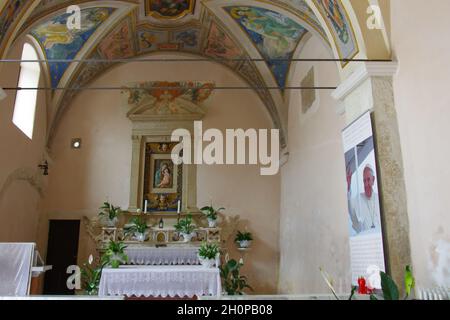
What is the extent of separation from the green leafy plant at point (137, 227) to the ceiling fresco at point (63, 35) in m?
3.98

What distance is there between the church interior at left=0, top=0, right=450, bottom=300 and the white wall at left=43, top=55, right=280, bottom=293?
38 mm

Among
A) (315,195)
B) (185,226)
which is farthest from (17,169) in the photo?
(315,195)

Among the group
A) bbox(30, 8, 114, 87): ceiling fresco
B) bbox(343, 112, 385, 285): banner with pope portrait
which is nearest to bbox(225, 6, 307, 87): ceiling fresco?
bbox(30, 8, 114, 87): ceiling fresco

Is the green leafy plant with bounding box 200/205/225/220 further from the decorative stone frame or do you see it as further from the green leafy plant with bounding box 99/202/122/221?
the green leafy plant with bounding box 99/202/122/221

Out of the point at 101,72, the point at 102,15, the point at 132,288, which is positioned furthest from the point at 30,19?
the point at 132,288

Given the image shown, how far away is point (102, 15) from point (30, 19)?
6.84ft

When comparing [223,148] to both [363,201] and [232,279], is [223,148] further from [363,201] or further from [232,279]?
[363,201]

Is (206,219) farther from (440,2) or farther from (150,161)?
(440,2)

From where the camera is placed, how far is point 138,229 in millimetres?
9461

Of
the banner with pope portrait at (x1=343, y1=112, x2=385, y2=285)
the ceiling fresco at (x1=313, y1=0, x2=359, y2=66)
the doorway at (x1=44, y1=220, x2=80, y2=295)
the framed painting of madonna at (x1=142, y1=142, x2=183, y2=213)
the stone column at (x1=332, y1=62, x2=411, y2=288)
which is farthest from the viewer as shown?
the framed painting of madonna at (x1=142, y1=142, x2=183, y2=213)

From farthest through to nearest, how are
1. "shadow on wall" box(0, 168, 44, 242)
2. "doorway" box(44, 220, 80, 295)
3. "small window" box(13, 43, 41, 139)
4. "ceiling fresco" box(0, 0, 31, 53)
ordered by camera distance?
"doorway" box(44, 220, 80, 295) < "small window" box(13, 43, 41, 139) < "shadow on wall" box(0, 168, 44, 242) < "ceiling fresco" box(0, 0, 31, 53)

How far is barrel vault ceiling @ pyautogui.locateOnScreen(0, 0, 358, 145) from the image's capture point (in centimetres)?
809

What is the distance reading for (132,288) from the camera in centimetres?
632
